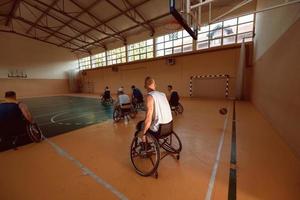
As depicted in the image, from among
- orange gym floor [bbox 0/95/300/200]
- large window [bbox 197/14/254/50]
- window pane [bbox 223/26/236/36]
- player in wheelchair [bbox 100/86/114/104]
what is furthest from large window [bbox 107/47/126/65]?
orange gym floor [bbox 0/95/300/200]

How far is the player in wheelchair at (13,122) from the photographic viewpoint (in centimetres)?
276

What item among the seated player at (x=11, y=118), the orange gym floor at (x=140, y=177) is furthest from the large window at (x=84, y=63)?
the orange gym floor at (x=140, y=177)

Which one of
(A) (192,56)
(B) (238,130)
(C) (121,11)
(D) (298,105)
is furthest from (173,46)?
(D) (298,105)

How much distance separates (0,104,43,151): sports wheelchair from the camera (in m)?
2.78

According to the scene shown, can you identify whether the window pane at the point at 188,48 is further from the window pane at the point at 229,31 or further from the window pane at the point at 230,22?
the window pane at the point at 230,22

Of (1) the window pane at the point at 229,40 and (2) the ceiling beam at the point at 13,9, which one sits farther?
(2) the ceiling beam at the point at 13,9

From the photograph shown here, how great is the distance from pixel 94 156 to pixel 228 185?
7.14 ft

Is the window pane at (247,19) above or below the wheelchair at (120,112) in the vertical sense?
above

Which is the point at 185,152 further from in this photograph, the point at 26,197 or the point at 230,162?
the point at 26,197

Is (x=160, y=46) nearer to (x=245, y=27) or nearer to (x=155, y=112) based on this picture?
(x=245, y=27)

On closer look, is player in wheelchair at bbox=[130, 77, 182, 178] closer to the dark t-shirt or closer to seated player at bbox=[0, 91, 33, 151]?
seated player at bbox=[0, 91, 33, 151]

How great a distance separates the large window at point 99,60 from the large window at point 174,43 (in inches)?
333

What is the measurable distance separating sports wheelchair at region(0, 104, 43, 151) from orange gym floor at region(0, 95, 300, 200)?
0.86ft

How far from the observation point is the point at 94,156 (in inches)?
98.4
